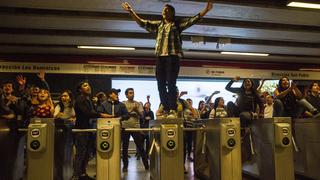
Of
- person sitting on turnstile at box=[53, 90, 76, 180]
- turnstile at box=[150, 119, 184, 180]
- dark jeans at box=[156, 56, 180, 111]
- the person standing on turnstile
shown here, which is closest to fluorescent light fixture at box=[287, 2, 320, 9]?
dark jeans at box=[156, 56, 180, 111]

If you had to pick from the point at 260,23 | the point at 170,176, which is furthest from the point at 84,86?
the point at 260,23

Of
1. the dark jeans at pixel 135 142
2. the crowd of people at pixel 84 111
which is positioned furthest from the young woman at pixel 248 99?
the dark jeans at pixel 135 142

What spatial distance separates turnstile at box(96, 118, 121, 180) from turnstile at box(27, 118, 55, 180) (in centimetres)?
51

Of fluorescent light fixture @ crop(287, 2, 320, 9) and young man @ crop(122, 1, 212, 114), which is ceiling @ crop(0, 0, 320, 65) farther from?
young man @ crop(122, 1, 212, 114)

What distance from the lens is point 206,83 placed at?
1106cm

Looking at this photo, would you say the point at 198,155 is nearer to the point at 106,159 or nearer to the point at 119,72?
the point at 106,159

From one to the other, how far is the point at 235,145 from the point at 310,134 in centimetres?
173

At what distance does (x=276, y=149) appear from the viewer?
4.22 m

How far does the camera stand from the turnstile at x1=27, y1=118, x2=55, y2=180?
12.2 ft

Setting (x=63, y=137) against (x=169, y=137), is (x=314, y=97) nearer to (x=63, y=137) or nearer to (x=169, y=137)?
(x=169, y=137)

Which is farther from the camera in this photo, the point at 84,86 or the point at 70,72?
the point at 70,72

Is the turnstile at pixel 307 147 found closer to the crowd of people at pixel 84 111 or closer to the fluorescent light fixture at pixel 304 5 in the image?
the crowd of people at pixel 84 111

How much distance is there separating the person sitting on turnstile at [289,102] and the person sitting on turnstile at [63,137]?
311cm

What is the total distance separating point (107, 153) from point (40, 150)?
72 centimetres
